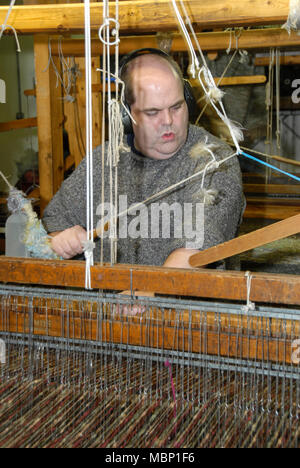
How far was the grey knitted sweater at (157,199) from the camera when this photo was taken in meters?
2.02

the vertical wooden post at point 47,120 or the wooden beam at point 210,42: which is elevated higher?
the wooden beam at point 210,42

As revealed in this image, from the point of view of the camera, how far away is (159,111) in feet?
6.83

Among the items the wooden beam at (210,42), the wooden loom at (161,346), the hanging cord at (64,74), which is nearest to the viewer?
the wooden loom at (161,346)

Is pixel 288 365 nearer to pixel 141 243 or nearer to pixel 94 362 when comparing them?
pixel 94 362

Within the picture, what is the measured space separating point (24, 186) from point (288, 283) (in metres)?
4.51

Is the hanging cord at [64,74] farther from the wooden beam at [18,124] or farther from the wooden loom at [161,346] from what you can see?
the wooden loom at [161,346]

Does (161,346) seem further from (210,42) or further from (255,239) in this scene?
(210,42)

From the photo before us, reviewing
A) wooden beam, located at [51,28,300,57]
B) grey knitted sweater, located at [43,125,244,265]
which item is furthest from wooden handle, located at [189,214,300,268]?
wooden beam, located at [51,28,300,57]

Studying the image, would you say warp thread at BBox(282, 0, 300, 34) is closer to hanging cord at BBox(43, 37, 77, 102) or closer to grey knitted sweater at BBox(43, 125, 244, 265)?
grey knitted sweater at BBox(43, 125, 244, 265)

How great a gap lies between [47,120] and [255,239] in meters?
2.20

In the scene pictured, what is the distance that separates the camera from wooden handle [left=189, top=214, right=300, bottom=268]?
120cm

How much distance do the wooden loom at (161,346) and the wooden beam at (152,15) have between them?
1057 mm

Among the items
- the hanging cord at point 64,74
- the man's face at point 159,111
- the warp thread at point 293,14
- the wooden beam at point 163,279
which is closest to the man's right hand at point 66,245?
the man's face at point 159,111

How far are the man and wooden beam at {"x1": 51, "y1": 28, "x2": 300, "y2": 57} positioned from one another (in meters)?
0.95
